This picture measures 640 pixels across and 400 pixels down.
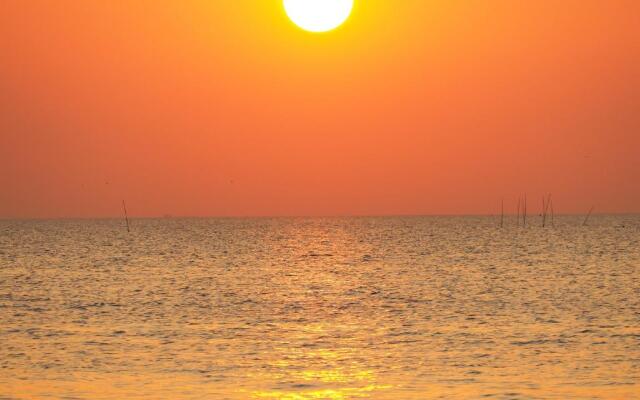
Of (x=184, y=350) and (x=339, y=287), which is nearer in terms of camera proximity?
(x=184, y=350)

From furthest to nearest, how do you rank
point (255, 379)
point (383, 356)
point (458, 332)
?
1. point (458, 332)
2. point (383, 356)
3. point (255, 379)

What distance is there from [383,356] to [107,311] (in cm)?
2127

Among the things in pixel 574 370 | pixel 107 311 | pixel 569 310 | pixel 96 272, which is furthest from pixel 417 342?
pixel 96 272

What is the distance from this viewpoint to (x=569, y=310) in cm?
4975

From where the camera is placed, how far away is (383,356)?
109ft

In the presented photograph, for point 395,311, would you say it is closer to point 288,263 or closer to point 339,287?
point 339,287

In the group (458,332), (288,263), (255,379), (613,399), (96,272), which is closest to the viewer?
(613,399)

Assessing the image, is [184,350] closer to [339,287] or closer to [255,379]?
[255,379]

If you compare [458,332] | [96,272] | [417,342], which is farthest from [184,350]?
[96,272]

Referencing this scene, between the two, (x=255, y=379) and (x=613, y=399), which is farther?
(x=255, y=379)

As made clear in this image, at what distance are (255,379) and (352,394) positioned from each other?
385 centimetres

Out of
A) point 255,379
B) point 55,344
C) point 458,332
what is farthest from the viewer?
point 458,332

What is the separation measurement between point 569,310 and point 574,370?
20.1 meters

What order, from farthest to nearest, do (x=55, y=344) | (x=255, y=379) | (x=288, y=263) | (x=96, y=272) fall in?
(x=288, y=263) → (x=96, y=272) → (x=55, y=344) → (x=255, y=379)
